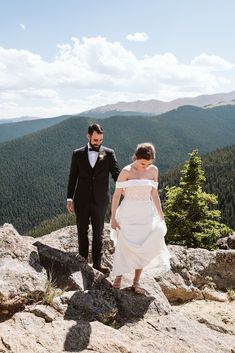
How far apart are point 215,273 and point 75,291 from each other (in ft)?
19.2

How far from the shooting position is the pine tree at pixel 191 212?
77.8 ft

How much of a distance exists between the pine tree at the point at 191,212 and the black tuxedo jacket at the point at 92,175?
15299 millimetres

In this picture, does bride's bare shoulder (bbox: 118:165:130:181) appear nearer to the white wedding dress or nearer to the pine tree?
the white wedding dress

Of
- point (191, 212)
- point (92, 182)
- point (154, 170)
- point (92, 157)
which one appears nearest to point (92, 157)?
point (92, 157)

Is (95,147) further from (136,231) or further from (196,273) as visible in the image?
(196,273)

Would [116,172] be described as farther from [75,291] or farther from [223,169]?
[223,169]

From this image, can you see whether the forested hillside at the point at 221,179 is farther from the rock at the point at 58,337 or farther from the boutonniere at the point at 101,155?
the rock at the point at 58,337

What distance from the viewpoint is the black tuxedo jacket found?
338 inches

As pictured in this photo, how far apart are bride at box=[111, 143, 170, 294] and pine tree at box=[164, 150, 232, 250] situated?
1538 cm

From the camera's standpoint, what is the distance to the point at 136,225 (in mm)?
8062

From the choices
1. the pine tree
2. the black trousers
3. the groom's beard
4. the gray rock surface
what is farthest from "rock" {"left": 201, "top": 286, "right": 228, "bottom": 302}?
the pine tree

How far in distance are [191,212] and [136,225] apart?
17021 millimetres

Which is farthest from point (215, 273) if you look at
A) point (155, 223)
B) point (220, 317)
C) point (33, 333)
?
point (33, 333)

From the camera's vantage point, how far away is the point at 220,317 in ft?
30.0
